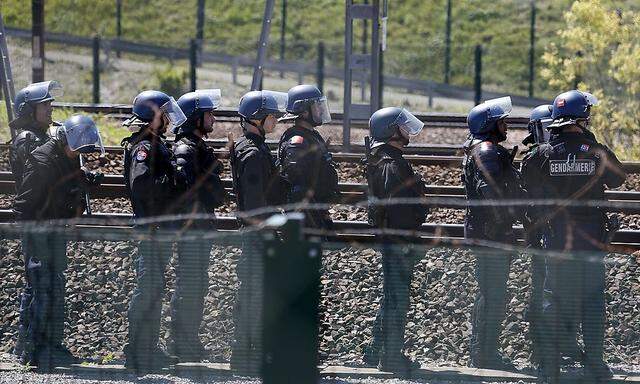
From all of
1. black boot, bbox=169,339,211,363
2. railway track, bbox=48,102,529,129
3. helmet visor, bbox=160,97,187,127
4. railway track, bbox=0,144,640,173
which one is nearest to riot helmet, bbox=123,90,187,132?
helmet visor, bbox=160,97,187,127

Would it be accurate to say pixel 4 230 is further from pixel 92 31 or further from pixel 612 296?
pixel 92 31

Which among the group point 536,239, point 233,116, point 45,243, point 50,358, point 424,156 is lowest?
point 50,358

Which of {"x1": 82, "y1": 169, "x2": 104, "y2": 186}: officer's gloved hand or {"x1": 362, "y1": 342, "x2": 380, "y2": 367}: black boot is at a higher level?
{"x1": 82, "y1": 169, "x2": 104, "y2": 186}: officer's gloved hand

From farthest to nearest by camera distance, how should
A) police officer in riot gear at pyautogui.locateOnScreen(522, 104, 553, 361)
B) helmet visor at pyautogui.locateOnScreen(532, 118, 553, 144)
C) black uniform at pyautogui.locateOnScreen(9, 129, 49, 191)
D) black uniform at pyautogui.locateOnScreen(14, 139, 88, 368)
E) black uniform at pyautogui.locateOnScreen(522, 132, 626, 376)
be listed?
helmet visor at pyautogui.locateOnScreen(532, 118, 553, 144) → black uniform at pyautogui.locateOnScreen(9, 129, 49, 191) → black uniform at pyautogui.locateOnScreen(522, 132, 626, 376) → black uniform at pyautogui.locateOnScreen(14, 139, 88, 368) → police officer in riot gear at pyautogui.locateOnScreen(522, 104, 553, 361)

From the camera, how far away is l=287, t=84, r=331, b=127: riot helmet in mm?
8609

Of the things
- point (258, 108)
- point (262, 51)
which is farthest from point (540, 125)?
point (262, 51)

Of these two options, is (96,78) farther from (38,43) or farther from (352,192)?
(352,192)

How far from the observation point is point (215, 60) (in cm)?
3650

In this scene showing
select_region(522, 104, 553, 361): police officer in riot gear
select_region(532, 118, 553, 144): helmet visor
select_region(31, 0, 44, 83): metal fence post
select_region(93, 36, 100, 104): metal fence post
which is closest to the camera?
select_region(522, 104, 553, 361): police officer in riot gear

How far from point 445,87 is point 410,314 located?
27.8 meters

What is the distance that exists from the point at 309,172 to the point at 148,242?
2449 millimetres

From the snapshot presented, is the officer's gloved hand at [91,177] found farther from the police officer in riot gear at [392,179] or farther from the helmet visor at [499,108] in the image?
the helmet visor at [499,108]

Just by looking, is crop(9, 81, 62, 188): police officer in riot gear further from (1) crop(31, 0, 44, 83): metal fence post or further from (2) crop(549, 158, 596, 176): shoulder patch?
(1) crop(31, 0, 44, 83): metal fence post

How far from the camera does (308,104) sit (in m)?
8.62
